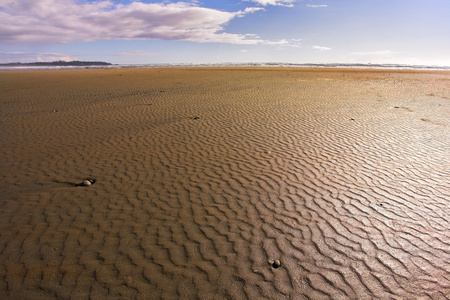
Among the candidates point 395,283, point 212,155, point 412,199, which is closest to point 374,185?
point 412,199

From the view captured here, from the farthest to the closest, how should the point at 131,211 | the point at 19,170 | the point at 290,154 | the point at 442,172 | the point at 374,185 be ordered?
the point at 290,154 → the point at 19,170 → the point at 442,172 → the point at 374,185 → the point at 131,211

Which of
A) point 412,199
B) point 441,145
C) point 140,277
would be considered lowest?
point 140,277

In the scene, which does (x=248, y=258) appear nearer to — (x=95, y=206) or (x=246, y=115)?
(x=95, y=206)

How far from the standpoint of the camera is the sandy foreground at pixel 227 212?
136 inches

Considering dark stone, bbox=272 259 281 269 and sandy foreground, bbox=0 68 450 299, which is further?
dark stone, bbox=272 259 281 269

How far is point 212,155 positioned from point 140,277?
188 inches

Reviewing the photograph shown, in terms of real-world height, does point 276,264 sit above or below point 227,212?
below

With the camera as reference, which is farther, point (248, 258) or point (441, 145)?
point (441, 145)

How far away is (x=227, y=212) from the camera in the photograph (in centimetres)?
501

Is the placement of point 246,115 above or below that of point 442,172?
above

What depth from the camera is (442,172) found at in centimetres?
655

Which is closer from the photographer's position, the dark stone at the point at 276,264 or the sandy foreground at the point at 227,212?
the sandy foreground at the point at 227,212

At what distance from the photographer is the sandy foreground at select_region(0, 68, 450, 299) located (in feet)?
11.4

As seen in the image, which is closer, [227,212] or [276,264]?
[276,264]
